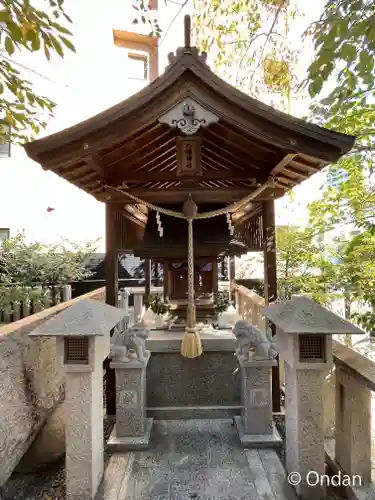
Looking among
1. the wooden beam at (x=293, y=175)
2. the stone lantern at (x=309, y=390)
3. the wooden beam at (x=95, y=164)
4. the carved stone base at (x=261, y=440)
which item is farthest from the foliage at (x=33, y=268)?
the stone lantern at (x=309, y=390)

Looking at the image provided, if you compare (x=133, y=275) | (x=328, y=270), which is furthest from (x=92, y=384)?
(x=133, y=275)

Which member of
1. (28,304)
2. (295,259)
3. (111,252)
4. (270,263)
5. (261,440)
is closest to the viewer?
(261,440)

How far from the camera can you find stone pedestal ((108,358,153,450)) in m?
3.65

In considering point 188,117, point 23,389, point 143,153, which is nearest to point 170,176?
point 143,153

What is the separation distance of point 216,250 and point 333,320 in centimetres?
214

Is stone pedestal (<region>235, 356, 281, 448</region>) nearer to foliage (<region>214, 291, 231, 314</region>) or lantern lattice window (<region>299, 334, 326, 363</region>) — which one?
lantern lattice window (<region>299, 334, 326, 363</region>)

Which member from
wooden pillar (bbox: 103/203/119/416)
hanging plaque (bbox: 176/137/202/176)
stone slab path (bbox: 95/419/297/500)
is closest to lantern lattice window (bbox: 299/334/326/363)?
stone slab path (bbox: 95/419/297/500)

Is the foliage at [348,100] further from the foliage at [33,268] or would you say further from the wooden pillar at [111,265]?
the foliage at [33,268]

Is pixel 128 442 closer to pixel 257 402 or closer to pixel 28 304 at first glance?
pixel 257 402

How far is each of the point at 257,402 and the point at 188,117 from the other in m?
3.41

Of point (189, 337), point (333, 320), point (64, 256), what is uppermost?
point (64, 256)

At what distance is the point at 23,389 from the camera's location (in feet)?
10.6

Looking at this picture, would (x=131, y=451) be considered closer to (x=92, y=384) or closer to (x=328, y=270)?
(x=92, y=384)

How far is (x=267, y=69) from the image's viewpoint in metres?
6.21
